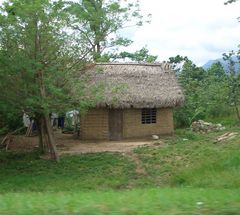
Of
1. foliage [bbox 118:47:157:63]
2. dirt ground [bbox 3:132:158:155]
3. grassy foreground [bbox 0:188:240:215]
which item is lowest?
dirt ground [bbox 3:132:158:155]

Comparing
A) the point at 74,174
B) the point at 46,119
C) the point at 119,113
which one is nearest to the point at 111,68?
the point at 119,113

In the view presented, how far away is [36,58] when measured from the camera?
681 inches

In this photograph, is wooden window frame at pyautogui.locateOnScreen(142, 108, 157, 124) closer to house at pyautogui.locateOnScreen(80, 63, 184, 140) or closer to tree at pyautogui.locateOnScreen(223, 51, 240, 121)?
house at pyautogui.locateOnScreen(80, 63, 184, 140)

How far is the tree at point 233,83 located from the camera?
90.6 feet

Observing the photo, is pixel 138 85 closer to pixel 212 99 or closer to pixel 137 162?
pixel 212 99

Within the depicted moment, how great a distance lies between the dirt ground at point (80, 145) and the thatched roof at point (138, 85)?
1914mm

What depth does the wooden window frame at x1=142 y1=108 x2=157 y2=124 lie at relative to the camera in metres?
25.7

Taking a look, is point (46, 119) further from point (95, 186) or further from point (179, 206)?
point (179, 206)

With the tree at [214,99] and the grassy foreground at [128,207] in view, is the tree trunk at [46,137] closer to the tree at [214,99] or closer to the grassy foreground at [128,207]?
the tree at [214,99]

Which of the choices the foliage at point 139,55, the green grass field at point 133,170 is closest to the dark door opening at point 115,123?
the green grass field at point 133,170

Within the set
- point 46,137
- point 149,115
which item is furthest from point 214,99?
point 46,137

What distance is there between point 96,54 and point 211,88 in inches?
517

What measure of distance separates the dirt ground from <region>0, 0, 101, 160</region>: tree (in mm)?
3226

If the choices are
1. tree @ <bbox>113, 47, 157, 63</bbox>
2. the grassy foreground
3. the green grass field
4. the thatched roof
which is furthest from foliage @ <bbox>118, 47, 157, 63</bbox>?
the grassy foreground
